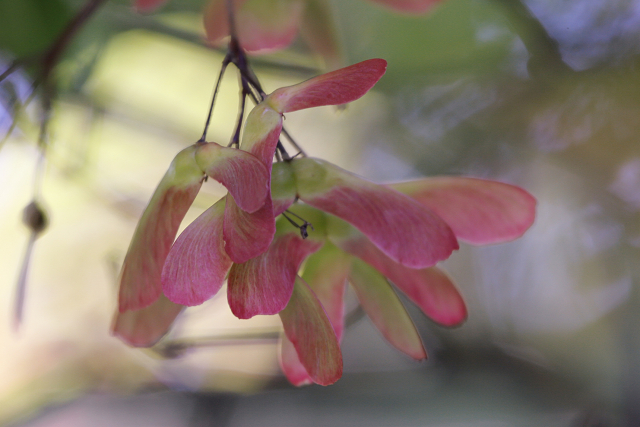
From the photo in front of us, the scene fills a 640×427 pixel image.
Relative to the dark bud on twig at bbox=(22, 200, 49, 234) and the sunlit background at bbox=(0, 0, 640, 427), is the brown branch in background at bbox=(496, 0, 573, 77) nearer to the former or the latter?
the sunlit background at bbox=(0, 0, 640, 427)

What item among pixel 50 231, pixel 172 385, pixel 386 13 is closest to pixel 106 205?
pixel 50 231

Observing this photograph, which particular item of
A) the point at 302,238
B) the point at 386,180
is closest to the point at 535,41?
the point at 386,180

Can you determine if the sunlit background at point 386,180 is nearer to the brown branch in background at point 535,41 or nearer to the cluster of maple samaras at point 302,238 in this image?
the brown branch in background at point 535,41

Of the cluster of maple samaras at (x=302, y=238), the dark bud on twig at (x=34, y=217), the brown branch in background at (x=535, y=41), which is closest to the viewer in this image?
the cluster of maple samaras at (x=302, y=238)

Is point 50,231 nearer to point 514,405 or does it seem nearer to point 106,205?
point 106,205

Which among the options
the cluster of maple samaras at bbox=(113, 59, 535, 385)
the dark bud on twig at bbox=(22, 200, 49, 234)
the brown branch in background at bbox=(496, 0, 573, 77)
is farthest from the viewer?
the brown branch in background at bbox=(496, 0, 573, 77)

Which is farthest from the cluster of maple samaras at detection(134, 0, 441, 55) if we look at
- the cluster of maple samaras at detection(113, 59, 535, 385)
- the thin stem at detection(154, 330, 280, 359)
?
the thin stem at detection(154, 330, 280, 359)

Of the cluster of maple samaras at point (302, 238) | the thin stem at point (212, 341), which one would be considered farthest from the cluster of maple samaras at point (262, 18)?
the thin stem at point (212, 341)
